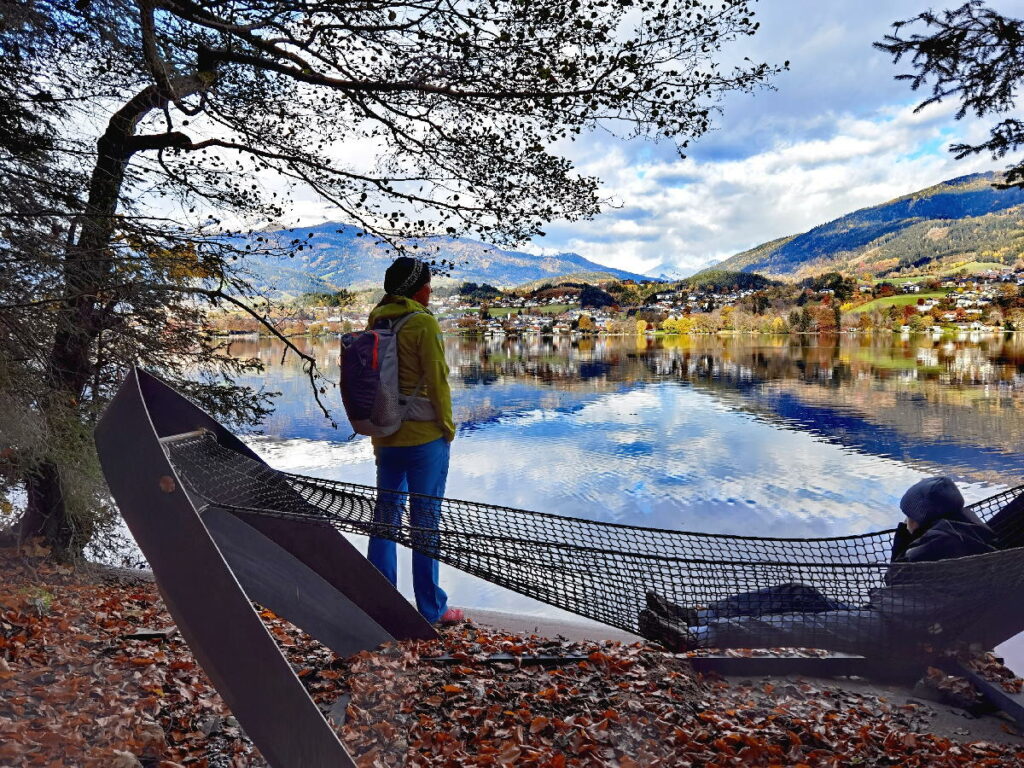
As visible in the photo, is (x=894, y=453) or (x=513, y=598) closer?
(x=513, y=598)

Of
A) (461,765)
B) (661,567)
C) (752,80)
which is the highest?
(752,80)

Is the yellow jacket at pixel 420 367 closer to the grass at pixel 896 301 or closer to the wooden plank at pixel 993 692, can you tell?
the wooden plank at pixel 993 692

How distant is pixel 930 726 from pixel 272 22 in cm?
507

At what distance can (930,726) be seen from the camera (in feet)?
8.52

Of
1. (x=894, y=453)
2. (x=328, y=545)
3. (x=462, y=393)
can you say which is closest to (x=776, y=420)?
(x=894, y=453)

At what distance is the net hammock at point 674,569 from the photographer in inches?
88.8

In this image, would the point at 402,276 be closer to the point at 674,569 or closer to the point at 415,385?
the point at 415,385

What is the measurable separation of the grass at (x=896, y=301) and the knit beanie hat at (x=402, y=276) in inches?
2430

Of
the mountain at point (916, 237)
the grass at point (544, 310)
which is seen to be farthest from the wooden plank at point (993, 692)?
the grass at point (544, 310)

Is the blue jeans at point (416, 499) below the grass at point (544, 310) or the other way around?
below

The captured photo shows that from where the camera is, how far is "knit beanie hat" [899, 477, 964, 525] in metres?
2.73

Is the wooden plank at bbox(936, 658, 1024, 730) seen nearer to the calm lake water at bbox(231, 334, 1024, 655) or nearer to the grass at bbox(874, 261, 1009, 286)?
the calm lake water at bbox(231, 334, 1024, 655)

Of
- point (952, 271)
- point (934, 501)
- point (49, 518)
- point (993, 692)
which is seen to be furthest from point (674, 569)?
point (952, 271)

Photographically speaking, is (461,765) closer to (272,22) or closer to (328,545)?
(328,545)
